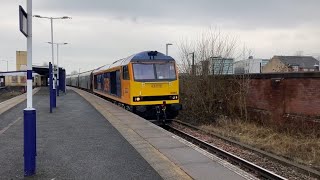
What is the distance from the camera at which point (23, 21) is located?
20.3 feet

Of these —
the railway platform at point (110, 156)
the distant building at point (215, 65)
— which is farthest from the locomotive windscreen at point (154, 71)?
the railway platform at point (110, 156)

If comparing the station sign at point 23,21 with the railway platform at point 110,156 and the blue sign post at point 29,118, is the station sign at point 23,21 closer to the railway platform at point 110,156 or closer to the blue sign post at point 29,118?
the blue sign post at point 29,118

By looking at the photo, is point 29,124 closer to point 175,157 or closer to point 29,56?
point 29,56

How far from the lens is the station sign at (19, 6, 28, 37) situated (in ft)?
19.7

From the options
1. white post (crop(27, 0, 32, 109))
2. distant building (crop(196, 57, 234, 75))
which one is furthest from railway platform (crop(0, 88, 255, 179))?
distant building (crop(196, 57, 234, 75))

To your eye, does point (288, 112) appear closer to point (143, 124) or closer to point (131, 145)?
point (143, 124)

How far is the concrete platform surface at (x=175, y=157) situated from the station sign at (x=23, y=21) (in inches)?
126

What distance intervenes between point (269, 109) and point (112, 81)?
9.39 meters

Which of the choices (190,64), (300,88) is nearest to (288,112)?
(300,88)

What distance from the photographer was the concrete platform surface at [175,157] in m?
6.71

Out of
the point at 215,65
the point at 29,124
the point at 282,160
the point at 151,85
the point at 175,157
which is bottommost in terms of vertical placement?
the point at 282,160

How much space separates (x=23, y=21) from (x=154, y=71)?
11.1 metres

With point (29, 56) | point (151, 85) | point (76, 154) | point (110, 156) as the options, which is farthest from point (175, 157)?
point (151, 85)

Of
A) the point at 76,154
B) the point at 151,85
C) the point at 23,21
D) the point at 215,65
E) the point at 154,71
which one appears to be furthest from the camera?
the point at 215,65
